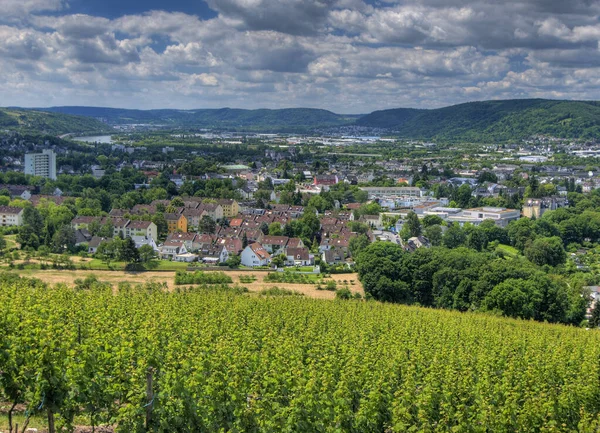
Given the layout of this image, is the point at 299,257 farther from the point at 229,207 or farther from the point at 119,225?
the point at 229,207

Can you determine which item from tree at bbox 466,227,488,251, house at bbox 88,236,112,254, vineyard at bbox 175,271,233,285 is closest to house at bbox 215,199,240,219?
house at bbox 88,236,112,254

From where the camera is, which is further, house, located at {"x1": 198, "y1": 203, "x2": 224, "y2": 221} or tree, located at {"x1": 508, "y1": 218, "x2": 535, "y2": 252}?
house, located at {"x1": 198, "y1": 203, "x2": 224, "y2": 221}

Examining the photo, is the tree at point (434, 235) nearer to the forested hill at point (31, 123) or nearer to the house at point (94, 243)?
the house at point (94, 243)

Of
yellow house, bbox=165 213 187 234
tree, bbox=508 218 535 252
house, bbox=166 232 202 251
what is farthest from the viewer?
yellow house, bbox=165 213 187 234

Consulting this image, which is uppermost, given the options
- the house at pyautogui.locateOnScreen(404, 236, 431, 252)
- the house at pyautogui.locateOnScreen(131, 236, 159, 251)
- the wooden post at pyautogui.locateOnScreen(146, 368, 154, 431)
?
the wooden post at pyautogui.locateOnScreen(146, 368, 154, 431)

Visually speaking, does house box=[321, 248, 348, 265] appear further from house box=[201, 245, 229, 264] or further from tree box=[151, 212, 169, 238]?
tree box=[151, 212, 169, 238]

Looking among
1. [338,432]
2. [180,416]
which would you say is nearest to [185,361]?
[180,416]

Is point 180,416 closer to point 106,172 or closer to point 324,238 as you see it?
point 324,238

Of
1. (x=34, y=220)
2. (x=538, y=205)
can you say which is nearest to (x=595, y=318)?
(x=34, y=220)
